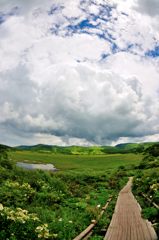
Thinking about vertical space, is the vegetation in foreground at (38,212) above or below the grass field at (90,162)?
below

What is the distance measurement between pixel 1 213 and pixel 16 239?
147 centimetres

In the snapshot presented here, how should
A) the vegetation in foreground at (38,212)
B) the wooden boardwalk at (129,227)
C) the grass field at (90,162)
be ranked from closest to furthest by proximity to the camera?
the vegetation in foreground at (38,212) → the wooden boardwalk at (129,227) → the grass field at (90,162)

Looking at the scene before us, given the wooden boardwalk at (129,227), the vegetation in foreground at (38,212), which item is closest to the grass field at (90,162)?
the vegetation in foreground at (38,212)

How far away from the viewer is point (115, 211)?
2616 centimetres

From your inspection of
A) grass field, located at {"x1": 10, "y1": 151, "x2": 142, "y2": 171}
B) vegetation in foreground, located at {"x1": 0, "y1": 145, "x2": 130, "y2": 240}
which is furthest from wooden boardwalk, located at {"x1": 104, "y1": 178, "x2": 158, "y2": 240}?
grass field, located at {"x1": 10, "y1": 151, "x2": 142, "y2": 171}

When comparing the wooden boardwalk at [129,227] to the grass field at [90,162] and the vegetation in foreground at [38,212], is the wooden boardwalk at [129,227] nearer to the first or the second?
the vegetation in foreground at [38,212]

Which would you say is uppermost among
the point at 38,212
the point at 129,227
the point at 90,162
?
the point at 90,162

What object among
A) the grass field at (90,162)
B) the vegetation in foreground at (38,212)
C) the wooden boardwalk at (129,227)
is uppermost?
the grass field at (90,162)

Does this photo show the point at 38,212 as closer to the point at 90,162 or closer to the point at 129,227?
the point at 129,227

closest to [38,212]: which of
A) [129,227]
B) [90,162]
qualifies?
[129,227]

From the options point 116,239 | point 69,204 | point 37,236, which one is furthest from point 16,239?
point 69,204

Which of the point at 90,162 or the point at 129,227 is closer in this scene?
the point at 129,227

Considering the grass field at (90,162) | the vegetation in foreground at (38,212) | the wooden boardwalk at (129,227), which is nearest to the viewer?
the vegetation in foreground at (38,212)

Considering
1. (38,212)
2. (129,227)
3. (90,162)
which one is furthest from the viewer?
(90,162)
